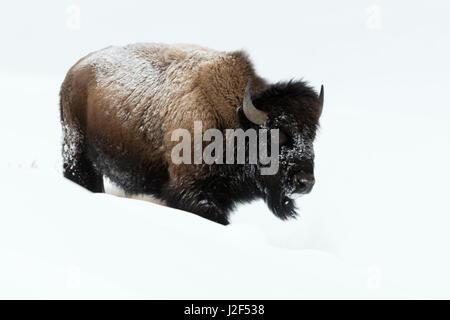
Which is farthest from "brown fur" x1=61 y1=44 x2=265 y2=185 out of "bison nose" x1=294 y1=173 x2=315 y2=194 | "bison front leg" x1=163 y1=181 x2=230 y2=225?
"bison nose" x1=294 y1=173 x2=315 y2=194

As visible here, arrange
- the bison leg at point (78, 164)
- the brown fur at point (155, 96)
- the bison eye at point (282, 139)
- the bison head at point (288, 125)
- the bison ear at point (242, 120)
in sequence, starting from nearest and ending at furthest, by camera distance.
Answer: the bison head at point (288, 125) < the bison eye at point (282, 139) < the bison ear at point (242, 120) < the brown fur at point (155, 96) < the bison leg at point (78, 164)

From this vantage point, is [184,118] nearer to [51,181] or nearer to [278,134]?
[278,134]

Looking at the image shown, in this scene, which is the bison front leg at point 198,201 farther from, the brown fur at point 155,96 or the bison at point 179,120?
the brown fur at point 155,96

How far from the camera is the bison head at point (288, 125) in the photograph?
229 inches

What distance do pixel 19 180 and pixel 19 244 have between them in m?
1.30

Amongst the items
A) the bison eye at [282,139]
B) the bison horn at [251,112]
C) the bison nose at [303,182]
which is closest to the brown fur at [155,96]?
the bison horn at [251,112]

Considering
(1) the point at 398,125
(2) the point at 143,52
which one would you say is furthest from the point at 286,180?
(1) the point at 398,125

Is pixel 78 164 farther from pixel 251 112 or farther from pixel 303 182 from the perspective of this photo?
pixel 303 182

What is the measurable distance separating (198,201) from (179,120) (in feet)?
2.93

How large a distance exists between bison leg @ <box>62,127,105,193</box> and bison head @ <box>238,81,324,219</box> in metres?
2.29

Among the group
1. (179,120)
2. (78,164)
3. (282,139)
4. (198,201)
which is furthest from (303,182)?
(78,164)

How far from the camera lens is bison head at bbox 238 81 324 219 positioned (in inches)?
229

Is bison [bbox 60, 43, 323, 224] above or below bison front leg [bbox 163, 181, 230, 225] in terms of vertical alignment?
above

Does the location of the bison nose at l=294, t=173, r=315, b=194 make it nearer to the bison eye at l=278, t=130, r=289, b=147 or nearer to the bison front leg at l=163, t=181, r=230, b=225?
the bison eye at l=278, t=130, r=289, b=147
